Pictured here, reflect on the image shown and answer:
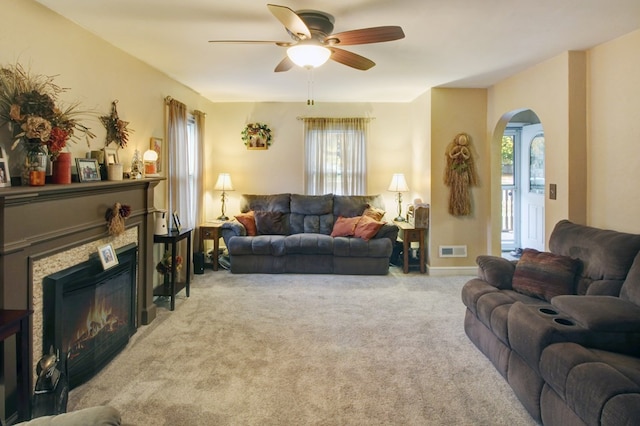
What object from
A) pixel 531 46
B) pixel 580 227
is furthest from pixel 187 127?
pixel 580 227

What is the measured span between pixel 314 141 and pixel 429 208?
2185 millimetres

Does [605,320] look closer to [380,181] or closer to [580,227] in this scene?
[580,227]

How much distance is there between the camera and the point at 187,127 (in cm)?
524

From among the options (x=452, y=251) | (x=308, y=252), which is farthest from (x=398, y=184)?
(x=308, y=252)

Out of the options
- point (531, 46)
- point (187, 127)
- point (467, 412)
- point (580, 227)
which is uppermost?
point (531, 46)

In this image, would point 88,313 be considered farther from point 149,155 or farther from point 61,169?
point 149,155

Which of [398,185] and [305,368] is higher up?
[398,185]

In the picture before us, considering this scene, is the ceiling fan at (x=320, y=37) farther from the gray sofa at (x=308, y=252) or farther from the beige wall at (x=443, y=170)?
the gray sofa at (x=308, y=252)

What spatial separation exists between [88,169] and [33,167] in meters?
0.61

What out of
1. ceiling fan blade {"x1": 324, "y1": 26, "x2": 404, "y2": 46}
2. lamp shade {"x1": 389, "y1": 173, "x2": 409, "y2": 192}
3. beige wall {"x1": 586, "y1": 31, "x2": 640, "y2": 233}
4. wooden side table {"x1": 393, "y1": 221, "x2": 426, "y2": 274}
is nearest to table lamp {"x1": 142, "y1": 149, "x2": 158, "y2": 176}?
ceiling fan blade {"x1": 324, "y1": 26, "x2": 404, "y2": 46}

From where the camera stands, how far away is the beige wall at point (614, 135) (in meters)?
3.09

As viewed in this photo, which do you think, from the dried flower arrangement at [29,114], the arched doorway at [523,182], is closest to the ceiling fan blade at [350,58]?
the dried flower arrangement at [29,114]

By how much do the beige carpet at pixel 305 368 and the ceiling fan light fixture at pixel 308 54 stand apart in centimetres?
216

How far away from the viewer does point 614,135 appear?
3.29 m
